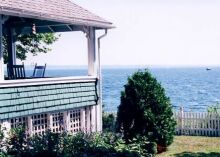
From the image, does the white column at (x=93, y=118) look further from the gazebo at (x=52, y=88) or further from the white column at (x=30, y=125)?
the white column at (x=30, y=125)

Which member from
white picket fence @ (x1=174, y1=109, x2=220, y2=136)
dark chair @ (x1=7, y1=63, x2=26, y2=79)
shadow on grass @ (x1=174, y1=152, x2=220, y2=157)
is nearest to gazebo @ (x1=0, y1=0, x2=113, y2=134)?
dark chair @ (x1=7, y1=63, x2=26, y2=79)

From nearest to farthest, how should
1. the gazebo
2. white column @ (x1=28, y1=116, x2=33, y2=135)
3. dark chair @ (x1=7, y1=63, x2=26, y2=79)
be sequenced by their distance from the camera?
1. the gazebo
2. white column @ (x1=28, y1=116, x2=33, y2=135)
3. dark chair @ (x1=7, y1=63, x2=26, y2=79)

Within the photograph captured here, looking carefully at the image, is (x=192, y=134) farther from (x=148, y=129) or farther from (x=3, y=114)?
(x=3, y=114)

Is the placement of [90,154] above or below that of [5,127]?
below

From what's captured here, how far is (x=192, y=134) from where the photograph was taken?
71.8ft

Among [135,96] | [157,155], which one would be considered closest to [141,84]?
[135,96]

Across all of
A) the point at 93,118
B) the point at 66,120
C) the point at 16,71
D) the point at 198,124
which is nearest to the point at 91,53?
the point at 93,118

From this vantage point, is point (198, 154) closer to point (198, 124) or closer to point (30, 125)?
point (198, 124)

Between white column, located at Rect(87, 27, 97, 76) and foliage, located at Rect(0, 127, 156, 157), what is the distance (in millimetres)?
3546

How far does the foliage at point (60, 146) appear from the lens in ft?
40.5

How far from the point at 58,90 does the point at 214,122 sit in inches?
392

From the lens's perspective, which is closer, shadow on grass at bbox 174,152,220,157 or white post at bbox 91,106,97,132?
shadow on grass at bbox 174,152,220,157

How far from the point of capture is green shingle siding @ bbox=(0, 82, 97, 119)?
41.7 feet

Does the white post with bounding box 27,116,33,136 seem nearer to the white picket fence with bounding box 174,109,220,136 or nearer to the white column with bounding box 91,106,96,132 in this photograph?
the white column with bounding box 91,106,96,132
